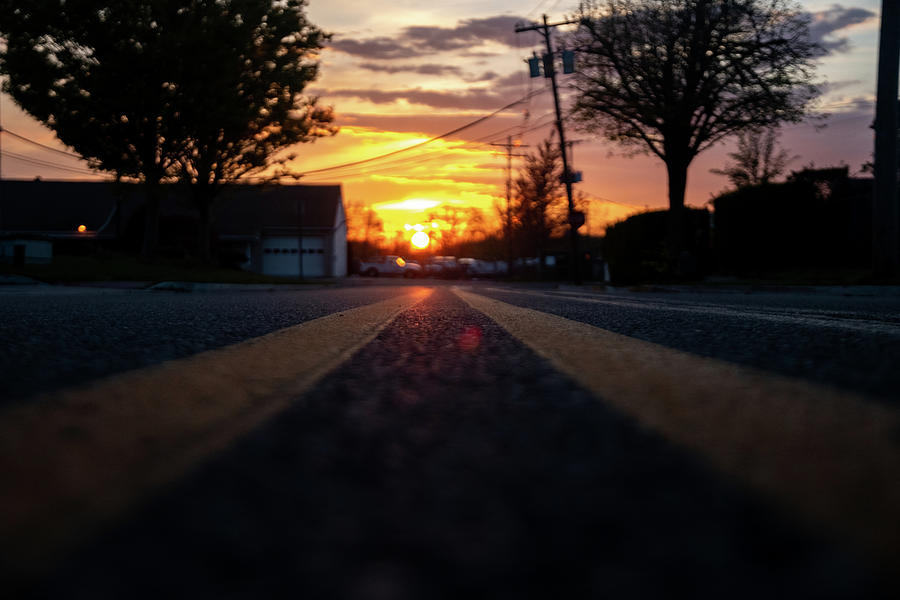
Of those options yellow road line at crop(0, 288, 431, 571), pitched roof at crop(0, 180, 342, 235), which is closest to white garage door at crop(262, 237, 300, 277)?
pitched roof at crop(0, 180, 342, 235)

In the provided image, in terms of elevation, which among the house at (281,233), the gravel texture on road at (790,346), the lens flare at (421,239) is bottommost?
the gravel texture on road at (790,346)

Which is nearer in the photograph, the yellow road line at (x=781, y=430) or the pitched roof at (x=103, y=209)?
the yellow road line at (x=781, y=430)

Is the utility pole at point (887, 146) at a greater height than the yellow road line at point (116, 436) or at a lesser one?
greater

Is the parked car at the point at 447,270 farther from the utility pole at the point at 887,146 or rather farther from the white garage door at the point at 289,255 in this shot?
the utility pole at the point at 887,146

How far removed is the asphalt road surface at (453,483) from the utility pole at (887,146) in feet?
55.8

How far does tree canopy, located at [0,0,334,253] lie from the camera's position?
1130 inches

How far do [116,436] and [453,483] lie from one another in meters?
0.75

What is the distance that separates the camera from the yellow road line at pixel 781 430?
3.09 feet

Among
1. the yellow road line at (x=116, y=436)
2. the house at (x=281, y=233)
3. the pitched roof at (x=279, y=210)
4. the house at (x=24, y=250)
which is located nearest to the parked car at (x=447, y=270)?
the house at (x=281, y=233)

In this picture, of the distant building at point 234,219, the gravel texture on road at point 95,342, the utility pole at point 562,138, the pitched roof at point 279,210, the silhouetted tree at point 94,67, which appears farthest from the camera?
the pitched roof at point 279,210

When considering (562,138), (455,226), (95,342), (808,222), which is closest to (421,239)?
(455,226)

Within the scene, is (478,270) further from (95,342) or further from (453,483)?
(453,483)

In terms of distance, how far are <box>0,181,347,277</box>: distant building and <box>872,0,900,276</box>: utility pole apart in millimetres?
41135

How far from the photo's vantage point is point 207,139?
31672mm
